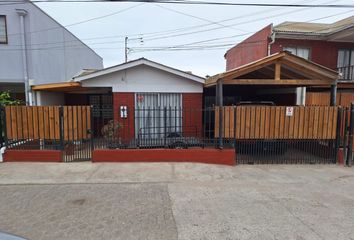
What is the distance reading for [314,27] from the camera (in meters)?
15.0

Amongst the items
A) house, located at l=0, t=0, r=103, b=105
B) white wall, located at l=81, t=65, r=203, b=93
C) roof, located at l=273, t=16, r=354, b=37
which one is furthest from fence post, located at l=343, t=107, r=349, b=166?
house, located at l=0, t=0, r=103, b=105

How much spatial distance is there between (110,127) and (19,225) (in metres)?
4.30

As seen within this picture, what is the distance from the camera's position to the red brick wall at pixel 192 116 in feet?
32.6

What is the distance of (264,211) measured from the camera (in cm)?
443

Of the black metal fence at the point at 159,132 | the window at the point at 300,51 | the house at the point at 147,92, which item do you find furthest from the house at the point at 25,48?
the window at the point at 300,51

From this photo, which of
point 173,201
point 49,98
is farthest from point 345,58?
point 49,98

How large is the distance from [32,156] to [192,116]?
5722 mm

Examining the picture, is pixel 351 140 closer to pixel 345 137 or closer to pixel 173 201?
pixel 345 137

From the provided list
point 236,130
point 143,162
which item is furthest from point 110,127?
point 236,130

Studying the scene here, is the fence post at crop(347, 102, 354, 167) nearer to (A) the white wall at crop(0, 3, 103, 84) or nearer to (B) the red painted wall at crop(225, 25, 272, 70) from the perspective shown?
(B) the red painted wall at crop(225, 25, 272, 70)

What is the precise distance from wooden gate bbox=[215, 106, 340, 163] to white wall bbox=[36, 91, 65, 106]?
24.9ft

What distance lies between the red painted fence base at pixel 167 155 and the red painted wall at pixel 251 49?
8571 millimetres

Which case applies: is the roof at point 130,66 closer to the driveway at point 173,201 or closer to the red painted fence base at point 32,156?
the red painted fence base at point 32,156

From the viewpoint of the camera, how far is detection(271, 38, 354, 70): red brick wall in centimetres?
1355
